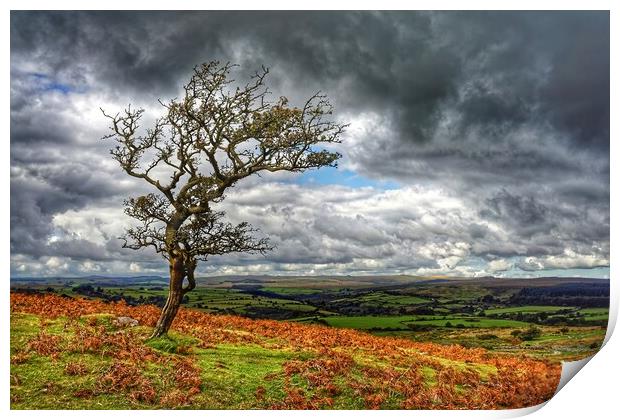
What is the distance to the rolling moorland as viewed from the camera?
1164 centimetres

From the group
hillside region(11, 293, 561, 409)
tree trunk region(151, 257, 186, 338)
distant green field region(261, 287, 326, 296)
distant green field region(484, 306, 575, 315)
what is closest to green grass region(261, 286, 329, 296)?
distant green field region(261, 287, 326, 296)

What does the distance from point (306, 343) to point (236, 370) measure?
2.33 meters

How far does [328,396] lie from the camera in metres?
11.8

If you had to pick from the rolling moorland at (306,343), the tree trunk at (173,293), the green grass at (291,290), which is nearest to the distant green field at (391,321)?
the rolling moorland at (306,343)

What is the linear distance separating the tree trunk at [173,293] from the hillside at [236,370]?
29 cm

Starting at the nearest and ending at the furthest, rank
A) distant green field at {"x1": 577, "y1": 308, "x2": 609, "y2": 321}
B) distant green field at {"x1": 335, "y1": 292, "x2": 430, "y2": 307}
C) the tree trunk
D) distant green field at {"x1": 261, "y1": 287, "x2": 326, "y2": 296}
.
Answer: the tree trunk, distant green field at {"x1": 577, "y1": 308, "x2": 609, "y2": 321}, distant green field at {"x1": 261, "y1": 287, "x2": 326, "y2": 296}, distant green field at {"x1": 335, "y1": 292, "x2": 430, "y2": 307}

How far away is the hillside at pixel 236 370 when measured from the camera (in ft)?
37.5

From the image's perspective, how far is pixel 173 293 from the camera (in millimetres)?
13008

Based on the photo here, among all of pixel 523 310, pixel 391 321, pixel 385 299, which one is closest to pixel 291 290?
pixel 385 299

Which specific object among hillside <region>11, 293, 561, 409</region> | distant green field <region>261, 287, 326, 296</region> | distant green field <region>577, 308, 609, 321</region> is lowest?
hillside <region>11, 293, 561, 409</region>

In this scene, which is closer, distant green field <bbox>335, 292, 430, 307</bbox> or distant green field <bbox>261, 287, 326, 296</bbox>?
distant green field <bbox>261, 287, 326, 296</bbox>

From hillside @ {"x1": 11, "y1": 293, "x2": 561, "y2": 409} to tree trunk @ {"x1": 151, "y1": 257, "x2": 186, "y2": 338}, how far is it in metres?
0.29

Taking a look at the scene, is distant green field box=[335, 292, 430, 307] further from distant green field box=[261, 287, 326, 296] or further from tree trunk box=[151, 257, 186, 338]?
tree trunk box=[151, 257, 186, 338]
